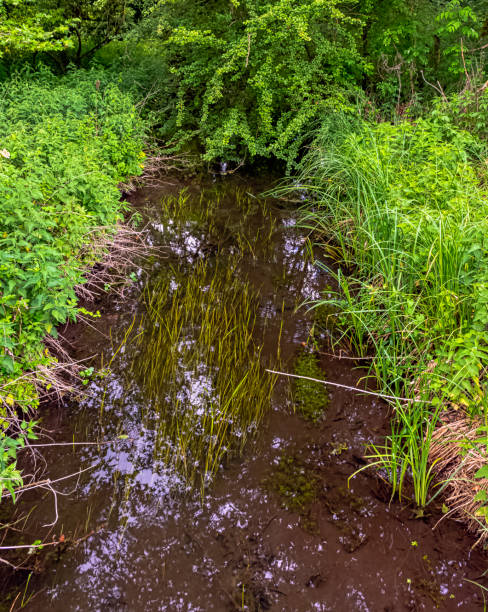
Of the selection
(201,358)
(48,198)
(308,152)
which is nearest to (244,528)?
(201,358)

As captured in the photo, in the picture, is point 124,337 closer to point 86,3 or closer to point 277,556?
point 277,556

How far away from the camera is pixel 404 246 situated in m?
3.06

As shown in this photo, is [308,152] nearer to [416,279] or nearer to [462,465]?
[416,279]

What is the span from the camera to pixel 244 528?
204 cm

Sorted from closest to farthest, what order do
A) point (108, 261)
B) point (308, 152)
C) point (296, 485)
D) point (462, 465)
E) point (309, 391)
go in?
1. point (462, 465)
2. point (296, 485)
3. point (309, 391)
4. point (108, 261)
5. point (308, 152)

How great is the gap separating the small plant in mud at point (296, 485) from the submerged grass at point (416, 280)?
41 cm

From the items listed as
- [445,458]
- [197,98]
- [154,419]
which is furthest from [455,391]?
[197,98]

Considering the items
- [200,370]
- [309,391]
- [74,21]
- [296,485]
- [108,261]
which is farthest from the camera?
[74,21]

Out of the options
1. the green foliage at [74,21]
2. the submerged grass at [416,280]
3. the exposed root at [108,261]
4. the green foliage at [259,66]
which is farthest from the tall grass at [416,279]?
the green foliage at [74,21]

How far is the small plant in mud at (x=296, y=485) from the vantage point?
2.12 metres

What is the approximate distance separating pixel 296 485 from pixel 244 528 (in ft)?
1.25

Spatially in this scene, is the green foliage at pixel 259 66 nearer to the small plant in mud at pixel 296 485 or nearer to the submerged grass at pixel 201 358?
the submerged grass at pixel 201 358

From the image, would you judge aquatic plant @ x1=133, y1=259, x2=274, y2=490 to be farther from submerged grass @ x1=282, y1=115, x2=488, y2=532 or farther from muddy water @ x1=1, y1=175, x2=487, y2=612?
Result: submerged grass @ x1=282, y1=115, x2=488, y2=532

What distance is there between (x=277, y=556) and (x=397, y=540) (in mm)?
611
